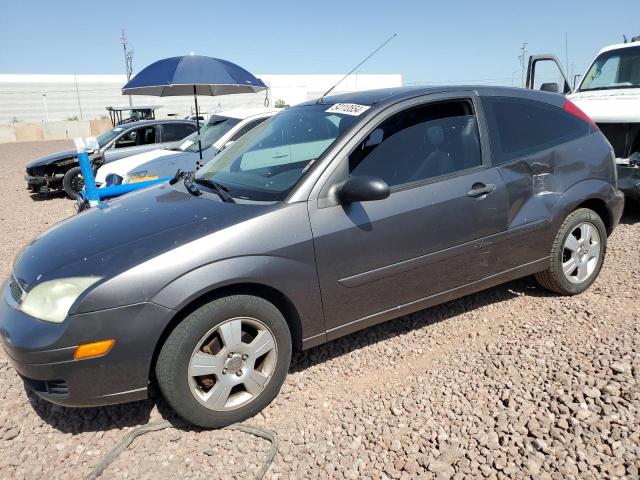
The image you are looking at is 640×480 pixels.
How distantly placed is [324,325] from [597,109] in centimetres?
512

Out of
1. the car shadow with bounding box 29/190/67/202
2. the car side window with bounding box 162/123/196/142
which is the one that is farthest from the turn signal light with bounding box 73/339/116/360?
the car shadow with bounding box 29/190/67/202

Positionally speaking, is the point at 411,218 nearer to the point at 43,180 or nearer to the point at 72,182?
the point at 72,182

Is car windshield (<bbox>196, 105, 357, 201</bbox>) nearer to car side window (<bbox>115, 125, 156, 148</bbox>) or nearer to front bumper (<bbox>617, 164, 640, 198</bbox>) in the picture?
front bumper (<bbox>617, 164, 640, 198</bbox>)

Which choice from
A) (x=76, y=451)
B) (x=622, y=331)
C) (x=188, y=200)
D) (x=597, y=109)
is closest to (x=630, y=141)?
(x=597, y=109)

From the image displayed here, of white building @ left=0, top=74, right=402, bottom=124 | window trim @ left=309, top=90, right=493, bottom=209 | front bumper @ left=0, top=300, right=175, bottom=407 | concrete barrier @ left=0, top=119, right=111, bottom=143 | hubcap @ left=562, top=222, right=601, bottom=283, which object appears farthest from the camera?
white building @ left=0, top=74, right=402, bottom=124

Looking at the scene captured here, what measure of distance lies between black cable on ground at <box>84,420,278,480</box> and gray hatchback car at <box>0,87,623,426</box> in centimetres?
9

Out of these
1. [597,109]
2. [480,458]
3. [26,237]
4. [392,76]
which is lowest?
[480,458]

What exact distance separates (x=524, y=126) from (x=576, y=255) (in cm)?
113

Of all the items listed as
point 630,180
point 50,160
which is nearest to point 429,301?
point 630,180

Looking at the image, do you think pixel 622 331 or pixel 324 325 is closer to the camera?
pixel 324 325

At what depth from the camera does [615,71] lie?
7223mm

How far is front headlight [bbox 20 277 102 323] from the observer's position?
2363mm

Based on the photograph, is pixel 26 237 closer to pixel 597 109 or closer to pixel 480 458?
pixel 480 458

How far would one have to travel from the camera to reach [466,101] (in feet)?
11.3
